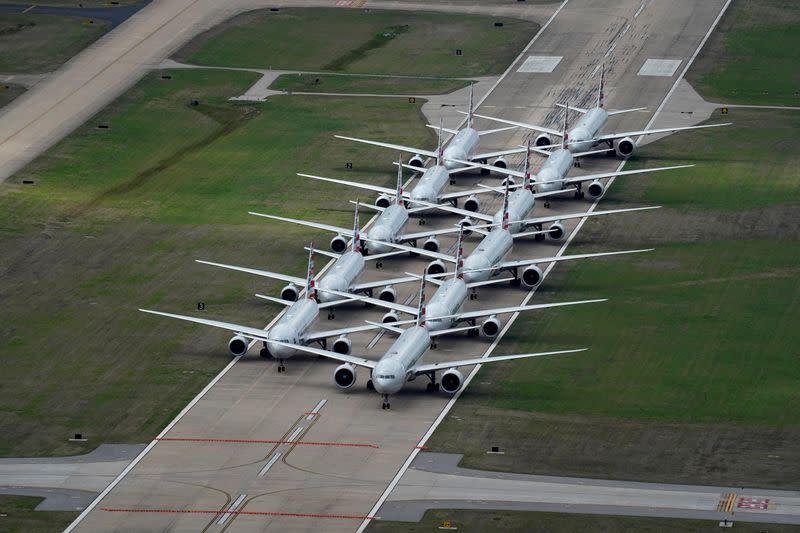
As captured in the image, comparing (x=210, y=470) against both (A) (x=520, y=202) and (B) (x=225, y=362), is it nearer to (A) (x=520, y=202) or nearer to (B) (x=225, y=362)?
(B) (x=225, y=362)

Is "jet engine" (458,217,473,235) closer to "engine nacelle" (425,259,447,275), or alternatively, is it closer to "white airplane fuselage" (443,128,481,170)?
"engine nacelle" (425,259,447,275)

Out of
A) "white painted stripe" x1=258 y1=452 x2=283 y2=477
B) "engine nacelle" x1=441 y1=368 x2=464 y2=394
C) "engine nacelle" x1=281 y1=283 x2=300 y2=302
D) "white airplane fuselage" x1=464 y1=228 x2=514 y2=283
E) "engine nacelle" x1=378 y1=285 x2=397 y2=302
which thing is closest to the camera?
"white painted stripe" x1=258 y1=452 x2=283 y2=477

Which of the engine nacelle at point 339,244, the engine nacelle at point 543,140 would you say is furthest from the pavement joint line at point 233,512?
the engine nacelle at point 543,140

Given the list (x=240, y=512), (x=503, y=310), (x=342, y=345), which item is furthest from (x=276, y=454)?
(x=503, y=310)

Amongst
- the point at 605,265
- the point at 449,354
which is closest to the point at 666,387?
the point at 449,354

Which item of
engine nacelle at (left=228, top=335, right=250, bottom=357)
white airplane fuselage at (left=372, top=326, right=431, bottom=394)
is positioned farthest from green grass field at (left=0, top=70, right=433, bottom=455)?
white airplane fuselage at (left=372, top=326, right=431, bottom=394)
